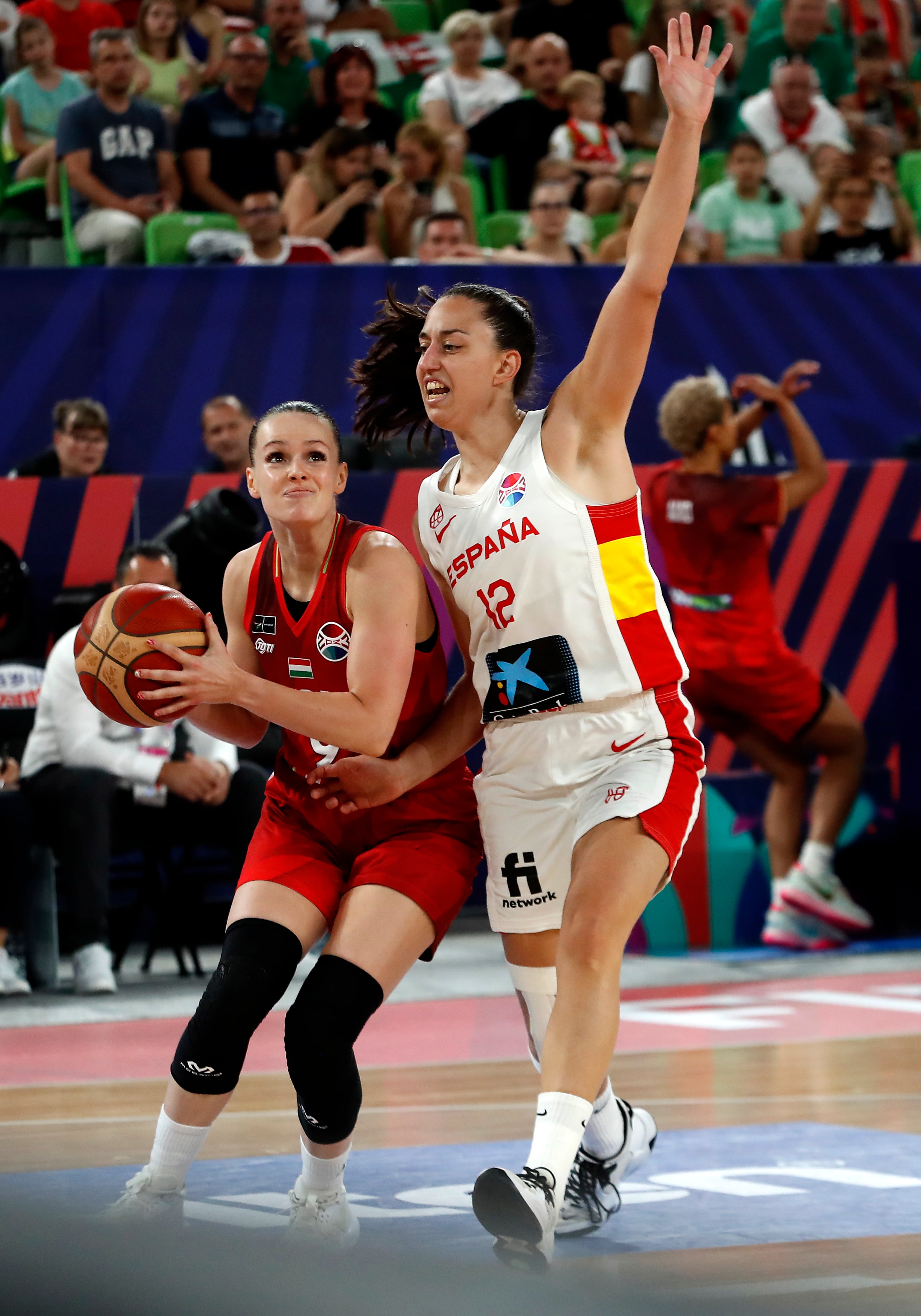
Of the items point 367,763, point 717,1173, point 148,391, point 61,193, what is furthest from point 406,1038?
point 61,193

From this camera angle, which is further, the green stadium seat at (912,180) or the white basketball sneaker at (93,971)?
the green stadium seat at (912,180)

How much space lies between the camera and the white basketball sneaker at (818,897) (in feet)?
26.2

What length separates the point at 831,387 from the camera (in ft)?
32.3

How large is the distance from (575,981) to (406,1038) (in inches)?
121

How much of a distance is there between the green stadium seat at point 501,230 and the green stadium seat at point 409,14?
2.58m

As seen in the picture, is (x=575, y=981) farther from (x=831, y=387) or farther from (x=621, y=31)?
(x=621, y=31)

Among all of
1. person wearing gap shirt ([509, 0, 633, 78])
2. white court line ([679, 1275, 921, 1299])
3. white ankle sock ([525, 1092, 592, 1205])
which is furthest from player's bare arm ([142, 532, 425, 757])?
person wearing gap shirt ([509, 0, 633, 78])

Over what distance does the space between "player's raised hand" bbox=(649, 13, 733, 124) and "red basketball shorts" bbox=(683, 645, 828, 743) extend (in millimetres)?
4564

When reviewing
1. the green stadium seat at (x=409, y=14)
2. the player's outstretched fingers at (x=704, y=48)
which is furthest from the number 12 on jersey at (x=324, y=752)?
the green stadium seat at (x=409, y=14)

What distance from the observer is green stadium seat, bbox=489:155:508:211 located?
1055 cm

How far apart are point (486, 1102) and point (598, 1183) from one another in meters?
1.40

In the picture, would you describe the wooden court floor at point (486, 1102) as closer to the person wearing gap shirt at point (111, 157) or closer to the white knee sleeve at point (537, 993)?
the white knee sleeve at point (537, 993)

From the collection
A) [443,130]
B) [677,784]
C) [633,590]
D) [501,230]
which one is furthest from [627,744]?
[443,130]

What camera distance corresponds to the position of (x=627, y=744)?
3443 millimetres
